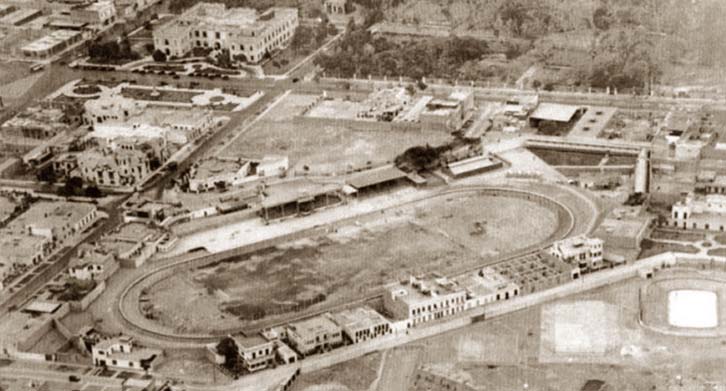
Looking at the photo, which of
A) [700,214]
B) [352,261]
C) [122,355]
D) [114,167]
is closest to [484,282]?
[352,261]

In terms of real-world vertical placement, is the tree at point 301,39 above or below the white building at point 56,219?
above

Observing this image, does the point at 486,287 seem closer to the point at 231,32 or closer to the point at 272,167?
the point at 272,167

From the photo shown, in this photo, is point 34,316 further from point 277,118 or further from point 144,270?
point 277,118

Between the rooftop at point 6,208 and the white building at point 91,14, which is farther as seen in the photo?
the white building at point 91,14

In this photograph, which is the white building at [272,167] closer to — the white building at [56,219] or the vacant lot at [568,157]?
the white building at [56,219]

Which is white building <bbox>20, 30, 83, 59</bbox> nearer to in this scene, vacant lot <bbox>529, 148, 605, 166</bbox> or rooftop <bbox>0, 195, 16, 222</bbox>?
rooftop <bbox>0, 195, 16, 222</bbox>

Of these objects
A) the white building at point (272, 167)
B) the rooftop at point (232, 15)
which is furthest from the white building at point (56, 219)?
the rooftop at point (232, 15)

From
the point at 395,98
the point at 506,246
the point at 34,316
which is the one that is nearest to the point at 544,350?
the point at 506,246
